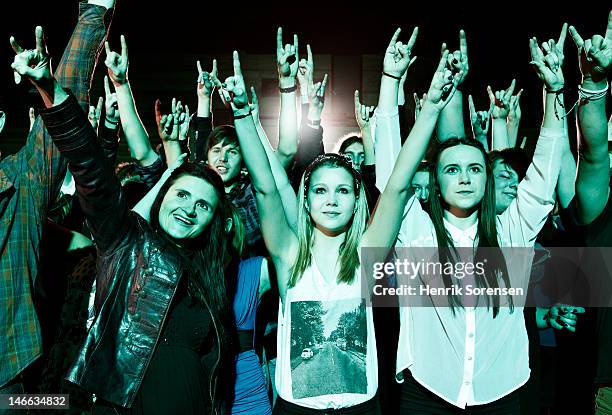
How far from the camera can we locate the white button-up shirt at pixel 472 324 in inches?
95.4

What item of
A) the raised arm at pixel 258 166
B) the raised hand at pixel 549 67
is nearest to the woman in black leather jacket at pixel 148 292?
the raised arm at pixel 258 166

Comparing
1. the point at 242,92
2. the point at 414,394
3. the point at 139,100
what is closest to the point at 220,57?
the point at 139,100

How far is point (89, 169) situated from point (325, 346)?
1.21m

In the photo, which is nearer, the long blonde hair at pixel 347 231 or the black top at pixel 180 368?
the black top at pixel 180 368

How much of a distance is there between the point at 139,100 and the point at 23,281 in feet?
22.1

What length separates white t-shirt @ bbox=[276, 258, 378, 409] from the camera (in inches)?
93.0

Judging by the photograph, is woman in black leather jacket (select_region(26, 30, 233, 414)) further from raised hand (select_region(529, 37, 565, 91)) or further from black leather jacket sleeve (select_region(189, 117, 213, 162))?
raised hand (select_region(529, 37, 565, 91))

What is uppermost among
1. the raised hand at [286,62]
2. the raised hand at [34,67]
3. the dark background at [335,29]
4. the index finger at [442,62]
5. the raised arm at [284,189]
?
the dark background at [335,29]

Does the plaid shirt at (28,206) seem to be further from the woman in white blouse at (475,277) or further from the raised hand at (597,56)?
the raised hand at (597,56)

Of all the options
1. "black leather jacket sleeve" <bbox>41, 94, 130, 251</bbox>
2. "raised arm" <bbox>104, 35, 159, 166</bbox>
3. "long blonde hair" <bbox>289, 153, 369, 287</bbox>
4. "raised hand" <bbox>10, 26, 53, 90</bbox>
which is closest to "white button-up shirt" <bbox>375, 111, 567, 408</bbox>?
"long blonde hair" <bbox>289, 153, 369, 287</bbox>

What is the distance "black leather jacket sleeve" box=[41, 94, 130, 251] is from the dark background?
233 inches

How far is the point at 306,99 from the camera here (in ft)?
13.4

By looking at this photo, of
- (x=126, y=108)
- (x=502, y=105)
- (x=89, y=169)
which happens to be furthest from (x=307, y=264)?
(x=502, y=105)

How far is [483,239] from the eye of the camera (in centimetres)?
263
